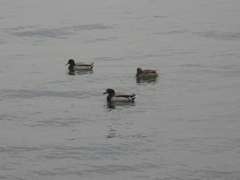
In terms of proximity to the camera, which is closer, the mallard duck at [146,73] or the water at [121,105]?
the water at [121,105]

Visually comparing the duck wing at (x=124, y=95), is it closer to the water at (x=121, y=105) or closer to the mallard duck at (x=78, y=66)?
the water at (x=121, y=105)

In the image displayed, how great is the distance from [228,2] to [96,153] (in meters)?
Answer: 55.1

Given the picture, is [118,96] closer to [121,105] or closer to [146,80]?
[121,105]

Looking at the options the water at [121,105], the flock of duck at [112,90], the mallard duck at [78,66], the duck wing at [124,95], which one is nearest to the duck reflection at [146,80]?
the flock of duck at [112,90]

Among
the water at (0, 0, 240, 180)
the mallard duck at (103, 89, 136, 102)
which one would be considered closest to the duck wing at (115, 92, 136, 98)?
the mallard duck at (103, 89, 136, 102)

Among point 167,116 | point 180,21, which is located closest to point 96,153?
point 167,116

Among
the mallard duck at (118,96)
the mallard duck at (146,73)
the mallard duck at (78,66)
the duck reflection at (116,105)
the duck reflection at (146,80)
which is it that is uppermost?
the mallard duck at (78,66)

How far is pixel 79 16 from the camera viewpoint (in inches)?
2758

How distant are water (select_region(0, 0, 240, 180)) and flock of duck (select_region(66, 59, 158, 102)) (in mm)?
500

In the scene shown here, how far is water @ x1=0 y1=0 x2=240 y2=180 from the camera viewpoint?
86.5 ft

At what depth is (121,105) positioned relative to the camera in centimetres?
3606

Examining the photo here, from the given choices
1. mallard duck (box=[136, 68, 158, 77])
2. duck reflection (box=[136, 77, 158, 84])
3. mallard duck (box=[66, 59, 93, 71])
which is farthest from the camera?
mallard duck (box=[66, 59, 93, 71])

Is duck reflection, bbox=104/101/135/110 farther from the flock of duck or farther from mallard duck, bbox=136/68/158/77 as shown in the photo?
mallard duck, bbox=136/68/158/77

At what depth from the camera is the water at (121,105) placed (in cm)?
2636
